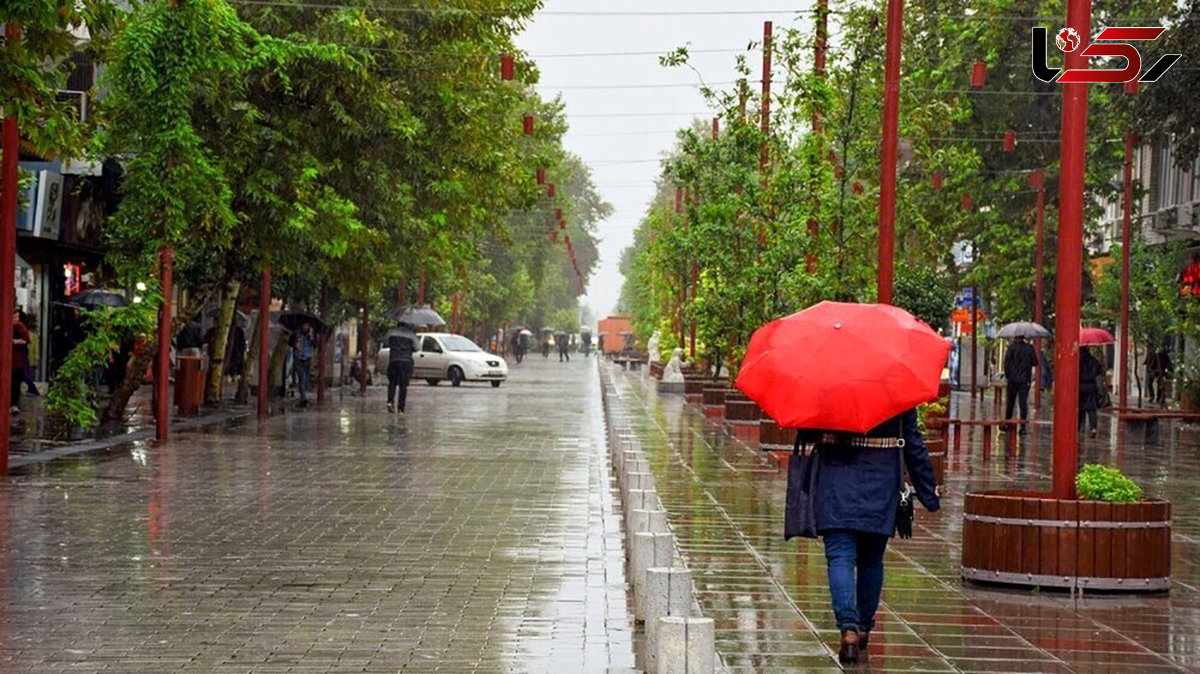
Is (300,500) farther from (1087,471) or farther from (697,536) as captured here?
(1087,471)

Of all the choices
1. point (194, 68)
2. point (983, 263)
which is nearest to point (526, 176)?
point (194, 68)

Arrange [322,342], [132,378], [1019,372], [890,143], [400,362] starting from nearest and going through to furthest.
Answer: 1. [890,143]
2. [132,378]
3. [1019,372]
4. [400,362]
5. [322,342]

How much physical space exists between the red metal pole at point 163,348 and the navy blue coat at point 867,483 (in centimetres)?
1709

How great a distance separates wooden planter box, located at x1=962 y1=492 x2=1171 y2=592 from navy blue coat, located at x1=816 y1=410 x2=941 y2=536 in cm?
260

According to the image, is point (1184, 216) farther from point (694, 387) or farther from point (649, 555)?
point (649, 555)

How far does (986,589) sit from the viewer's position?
12.4 metres

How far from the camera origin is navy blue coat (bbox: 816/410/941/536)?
959 centimetres

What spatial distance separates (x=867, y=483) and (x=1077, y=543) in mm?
3042

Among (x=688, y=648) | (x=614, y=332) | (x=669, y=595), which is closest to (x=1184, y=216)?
(x=669, y=595)

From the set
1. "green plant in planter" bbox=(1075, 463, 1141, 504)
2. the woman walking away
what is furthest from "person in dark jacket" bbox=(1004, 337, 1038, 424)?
"green plant in planter" bbox=(1075, 463, 1141, 504)

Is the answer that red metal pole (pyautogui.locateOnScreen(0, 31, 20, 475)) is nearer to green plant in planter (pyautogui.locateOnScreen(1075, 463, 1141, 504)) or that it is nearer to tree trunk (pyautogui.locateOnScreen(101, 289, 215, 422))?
tree trunk (pyautogui.locateOnScreen(101, 289, 215, 422))

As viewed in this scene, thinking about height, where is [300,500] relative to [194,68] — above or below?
below

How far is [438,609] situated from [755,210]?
1772 cm

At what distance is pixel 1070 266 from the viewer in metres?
12.9
